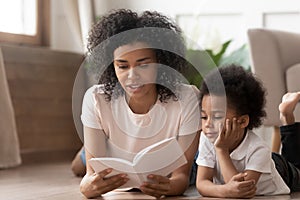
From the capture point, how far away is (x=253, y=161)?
5.43ft

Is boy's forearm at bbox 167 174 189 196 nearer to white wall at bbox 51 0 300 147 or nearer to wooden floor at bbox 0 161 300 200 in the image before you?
wooden floor at bbox 0 161 300 200

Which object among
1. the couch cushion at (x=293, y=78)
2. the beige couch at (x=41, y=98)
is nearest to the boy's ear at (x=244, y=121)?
the couch cushion at (x=293, y=78)

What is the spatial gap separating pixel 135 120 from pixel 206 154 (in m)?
0.22

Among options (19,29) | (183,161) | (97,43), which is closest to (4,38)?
(19,29)

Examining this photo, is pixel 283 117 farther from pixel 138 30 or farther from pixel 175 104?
pixel 138 30

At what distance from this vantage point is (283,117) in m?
2.04

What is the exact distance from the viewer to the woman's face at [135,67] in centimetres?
158

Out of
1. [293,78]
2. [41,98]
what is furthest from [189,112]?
[41,98]

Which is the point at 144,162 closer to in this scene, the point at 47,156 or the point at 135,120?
the point at 135,120

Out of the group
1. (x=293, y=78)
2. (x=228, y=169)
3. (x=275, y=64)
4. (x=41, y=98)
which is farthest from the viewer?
(x=41, y=98)

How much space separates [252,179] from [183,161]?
19 centimetres

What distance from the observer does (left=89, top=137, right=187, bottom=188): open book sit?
153 cm

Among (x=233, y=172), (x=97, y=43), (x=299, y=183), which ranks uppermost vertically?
(x=97, y=43)

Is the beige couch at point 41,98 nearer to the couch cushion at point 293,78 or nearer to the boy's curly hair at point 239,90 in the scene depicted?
the couch cushion at point 293,78
